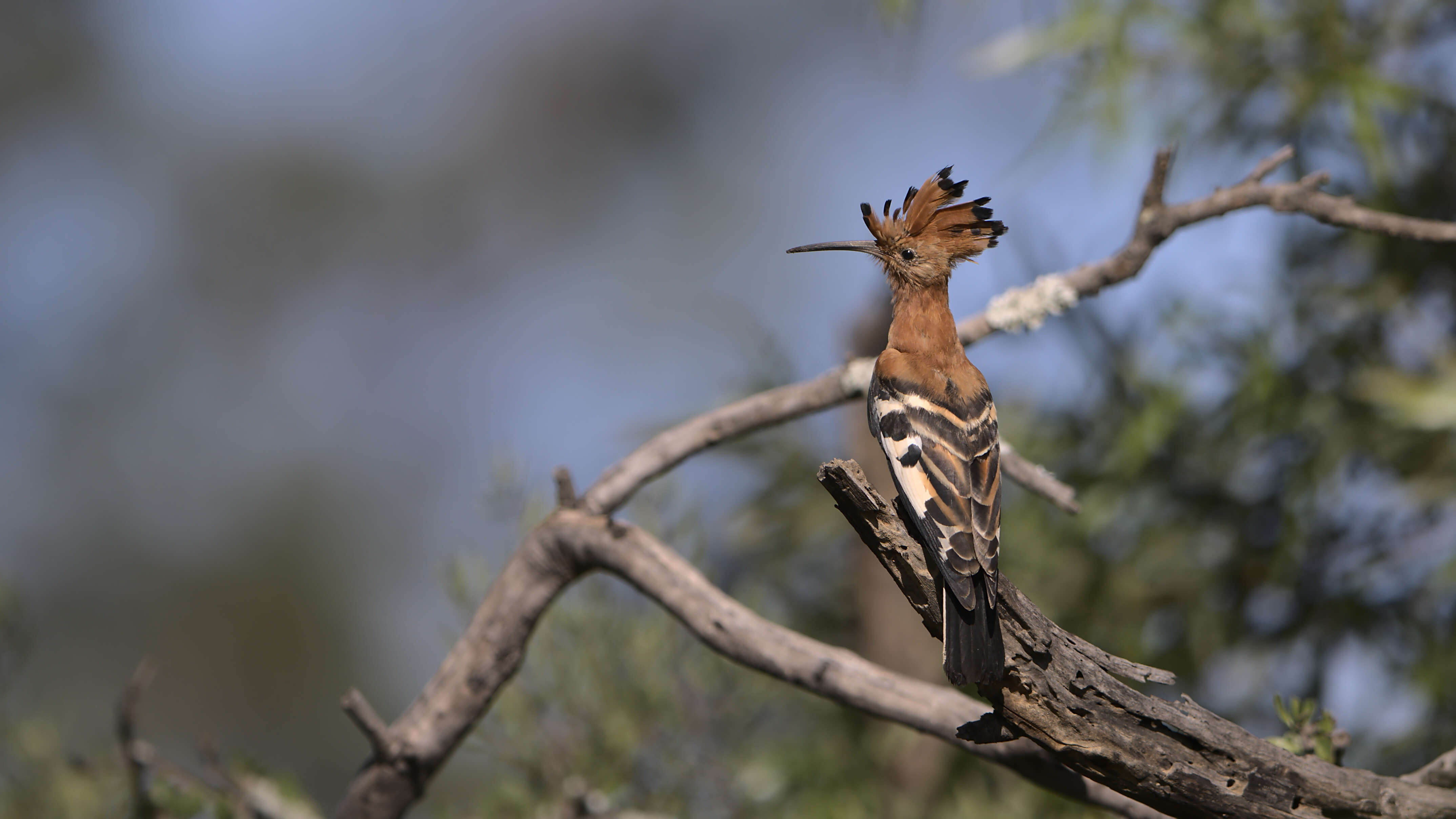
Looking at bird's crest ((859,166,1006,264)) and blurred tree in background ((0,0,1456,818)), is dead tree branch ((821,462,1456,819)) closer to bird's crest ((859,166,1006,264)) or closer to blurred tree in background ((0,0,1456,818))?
bird's crest ((859,166,1006,264))

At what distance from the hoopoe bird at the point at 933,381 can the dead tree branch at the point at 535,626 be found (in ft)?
1.38

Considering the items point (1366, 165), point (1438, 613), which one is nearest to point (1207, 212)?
point (1366, 165)

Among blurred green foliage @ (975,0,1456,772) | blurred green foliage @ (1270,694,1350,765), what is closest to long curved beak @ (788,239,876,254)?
blurred green foliage @ (1270,694,1350,765)

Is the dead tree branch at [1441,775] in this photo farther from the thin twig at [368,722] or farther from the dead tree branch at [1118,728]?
the thin twig at [368,722]

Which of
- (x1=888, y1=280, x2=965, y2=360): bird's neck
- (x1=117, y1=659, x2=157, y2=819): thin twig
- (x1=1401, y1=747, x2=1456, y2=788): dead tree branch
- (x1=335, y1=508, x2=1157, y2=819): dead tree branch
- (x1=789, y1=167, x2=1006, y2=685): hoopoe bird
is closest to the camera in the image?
(x1=789, y1=167, x2=1006, y2=685): hoopoe bird

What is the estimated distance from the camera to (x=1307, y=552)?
10.9 feet

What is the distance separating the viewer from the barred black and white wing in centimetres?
118

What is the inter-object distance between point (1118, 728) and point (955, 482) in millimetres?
375

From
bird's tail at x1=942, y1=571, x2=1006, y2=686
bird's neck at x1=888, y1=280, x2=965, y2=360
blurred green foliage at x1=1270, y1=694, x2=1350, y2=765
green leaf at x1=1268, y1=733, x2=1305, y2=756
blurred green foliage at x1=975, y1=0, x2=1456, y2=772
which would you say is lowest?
bird's tail at x1=942, y1=571, x2=1006, y2=686

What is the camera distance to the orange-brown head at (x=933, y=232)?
164cm

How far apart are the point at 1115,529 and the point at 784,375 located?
130 cm

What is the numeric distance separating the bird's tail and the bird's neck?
1.75ft

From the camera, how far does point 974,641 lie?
1.17 metres

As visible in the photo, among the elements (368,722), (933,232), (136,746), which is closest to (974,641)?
(933,232)
